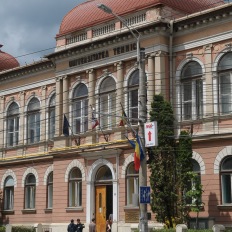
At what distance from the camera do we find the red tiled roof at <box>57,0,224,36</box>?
33034mm

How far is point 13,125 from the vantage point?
42.0 m

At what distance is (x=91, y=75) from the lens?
3506 cm

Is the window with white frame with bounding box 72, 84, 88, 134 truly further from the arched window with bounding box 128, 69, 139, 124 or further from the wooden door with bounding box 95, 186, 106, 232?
the wooden door with bounding box 95, 186, 106, 232

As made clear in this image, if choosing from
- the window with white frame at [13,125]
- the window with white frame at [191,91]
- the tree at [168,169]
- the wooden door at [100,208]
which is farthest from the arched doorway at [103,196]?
the window with white frame at [13,125]

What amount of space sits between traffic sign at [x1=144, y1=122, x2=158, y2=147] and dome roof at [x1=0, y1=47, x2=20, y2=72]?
79.9 feet

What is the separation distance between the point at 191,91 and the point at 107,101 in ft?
18.8

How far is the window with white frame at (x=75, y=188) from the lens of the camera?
34975 millimetres

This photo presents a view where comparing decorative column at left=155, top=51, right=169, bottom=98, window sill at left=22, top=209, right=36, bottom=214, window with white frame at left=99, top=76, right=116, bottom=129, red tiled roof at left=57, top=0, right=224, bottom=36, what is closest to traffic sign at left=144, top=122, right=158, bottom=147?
decorative column at left=155, top=51, right=169, bottom=98

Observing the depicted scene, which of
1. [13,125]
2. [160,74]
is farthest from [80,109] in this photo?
[13,125]

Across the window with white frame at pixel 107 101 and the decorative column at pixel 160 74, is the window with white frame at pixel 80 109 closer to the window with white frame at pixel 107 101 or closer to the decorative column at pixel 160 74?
the window with white frame at pixel 107 101

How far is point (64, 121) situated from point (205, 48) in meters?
9.82

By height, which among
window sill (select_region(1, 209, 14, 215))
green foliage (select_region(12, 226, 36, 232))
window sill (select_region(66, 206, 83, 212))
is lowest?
green foliage (select_region(12, 226, 36, 232))

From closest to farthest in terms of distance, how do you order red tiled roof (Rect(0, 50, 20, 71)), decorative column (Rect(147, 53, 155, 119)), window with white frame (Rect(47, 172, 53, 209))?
decorative column (Rect(147, 53, 155, 119)), window with white frame (Rect(47, 172, 53, 209)), red tiled roof (Rect(0, 50, 20, 71))

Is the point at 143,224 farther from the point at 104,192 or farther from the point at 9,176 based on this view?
the point at 9,176
